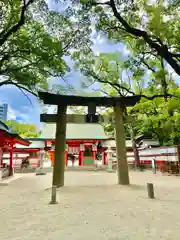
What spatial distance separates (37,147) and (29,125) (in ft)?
77.3

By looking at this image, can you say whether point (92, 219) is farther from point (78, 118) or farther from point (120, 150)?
point (78, 118)

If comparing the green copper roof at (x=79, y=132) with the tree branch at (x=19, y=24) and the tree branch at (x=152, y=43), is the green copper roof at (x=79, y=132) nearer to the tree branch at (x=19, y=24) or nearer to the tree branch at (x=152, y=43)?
the tree branch at (x=19, y=24)

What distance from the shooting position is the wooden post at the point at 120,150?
10.1 metres

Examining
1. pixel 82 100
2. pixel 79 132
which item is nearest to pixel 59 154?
pixel 82 100

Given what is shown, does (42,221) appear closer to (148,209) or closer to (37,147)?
(148,209)

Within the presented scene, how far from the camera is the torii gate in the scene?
31.2ft

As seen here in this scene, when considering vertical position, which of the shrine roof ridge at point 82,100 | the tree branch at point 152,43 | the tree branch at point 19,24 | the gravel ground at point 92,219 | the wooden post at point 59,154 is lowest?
the gravel ground at point 92,219

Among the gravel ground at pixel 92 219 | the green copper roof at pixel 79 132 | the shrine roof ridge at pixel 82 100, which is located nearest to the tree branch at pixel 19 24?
the shrine roof ridge at pixel 82 100

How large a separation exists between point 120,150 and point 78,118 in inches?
106

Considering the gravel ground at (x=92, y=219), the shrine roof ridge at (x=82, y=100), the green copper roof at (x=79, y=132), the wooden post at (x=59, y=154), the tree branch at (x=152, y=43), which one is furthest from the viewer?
the green copper roof at (x=79, y=132)

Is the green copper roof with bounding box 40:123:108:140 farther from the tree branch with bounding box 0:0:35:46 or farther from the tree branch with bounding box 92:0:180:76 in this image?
the tree branch with bounding box 92:0:180:76

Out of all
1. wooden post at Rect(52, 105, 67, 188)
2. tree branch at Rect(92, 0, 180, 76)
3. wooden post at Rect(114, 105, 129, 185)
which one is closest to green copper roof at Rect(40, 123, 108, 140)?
wooden post at Rect(114, 105, 129, 185)

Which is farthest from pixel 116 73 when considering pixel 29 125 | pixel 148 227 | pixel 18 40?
pixel 29 125

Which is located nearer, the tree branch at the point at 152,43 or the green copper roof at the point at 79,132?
the tree branch at the point at 152,43
